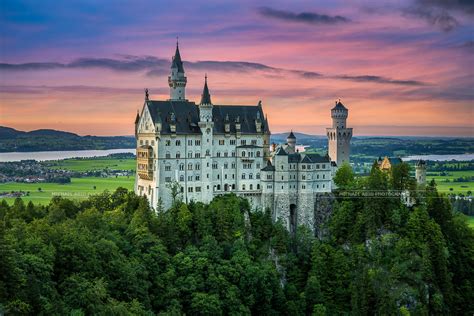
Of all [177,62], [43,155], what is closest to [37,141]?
[43,155]

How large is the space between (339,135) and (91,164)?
8784 centimetres

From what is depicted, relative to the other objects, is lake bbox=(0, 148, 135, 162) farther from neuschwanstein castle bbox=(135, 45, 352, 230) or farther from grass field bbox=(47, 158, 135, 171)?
neuschwanstein castle bbox=(135, 45, 352, 230)

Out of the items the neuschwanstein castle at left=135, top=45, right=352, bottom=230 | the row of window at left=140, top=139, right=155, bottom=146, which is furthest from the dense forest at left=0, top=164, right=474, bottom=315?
the row of window at left=140, top=139, right=155, bottom=146

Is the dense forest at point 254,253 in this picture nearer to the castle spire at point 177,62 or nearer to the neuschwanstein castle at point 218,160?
the neuschwanstein castle at point 218,160

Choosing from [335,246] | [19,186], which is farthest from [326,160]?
[19,186]

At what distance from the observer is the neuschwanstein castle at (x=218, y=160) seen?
98125 millimetres

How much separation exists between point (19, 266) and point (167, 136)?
36576 millimetres

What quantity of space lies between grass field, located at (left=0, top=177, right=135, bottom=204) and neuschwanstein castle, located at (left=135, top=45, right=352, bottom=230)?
23095 millimetres

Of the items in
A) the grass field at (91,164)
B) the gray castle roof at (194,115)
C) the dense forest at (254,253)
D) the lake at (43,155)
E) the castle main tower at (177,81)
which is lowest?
the dense forest at (254,253)

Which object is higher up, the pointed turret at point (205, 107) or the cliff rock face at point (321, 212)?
the pointed turret at point (205, 107)

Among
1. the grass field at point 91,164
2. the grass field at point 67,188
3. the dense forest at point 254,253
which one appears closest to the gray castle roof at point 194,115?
the dense forest at point 254,253

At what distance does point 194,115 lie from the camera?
10238 cm

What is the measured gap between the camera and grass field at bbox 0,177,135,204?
393 ft

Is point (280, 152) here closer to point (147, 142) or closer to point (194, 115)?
point (194, 115)
